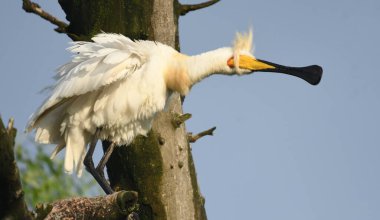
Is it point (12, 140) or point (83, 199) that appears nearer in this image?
point (12, 140)

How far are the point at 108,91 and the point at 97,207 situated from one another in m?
2.11

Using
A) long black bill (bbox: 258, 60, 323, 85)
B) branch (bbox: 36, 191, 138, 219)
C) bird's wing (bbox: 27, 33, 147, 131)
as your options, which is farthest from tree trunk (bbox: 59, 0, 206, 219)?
branch (bbox: 36, 191, 138, 219)

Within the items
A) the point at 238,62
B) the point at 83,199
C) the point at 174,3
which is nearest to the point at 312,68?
the point at 238,62

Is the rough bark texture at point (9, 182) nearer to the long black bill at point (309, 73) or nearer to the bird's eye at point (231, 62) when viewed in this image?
the bird's eye at point (231, 62)

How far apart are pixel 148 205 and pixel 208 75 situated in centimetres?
132

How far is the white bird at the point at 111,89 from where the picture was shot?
21.6ft

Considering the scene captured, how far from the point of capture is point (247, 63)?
7113mm

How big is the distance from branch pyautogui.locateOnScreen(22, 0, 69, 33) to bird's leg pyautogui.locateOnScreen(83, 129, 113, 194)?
95 centimetres

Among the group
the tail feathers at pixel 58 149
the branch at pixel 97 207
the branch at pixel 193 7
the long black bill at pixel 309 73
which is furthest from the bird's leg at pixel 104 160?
the branch at pixel 97 207

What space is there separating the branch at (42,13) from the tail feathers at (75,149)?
2.93 ft

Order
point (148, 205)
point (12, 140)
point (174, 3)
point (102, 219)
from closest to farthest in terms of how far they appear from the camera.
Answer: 1. point (12, 140)
2. point (102, 219)
3. point (148, 205)
4. point (174, 3)

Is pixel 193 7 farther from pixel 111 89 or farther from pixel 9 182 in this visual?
pixel 9 182

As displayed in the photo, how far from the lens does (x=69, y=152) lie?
22.6 ft

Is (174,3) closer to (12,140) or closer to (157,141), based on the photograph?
(157,141)
